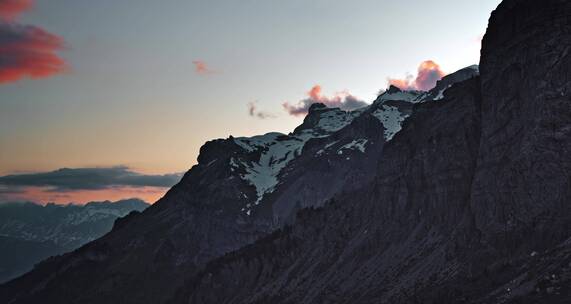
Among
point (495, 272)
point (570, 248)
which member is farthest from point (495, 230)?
point (570, 248)

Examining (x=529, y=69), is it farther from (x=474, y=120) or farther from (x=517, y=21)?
(x=474, y=120)

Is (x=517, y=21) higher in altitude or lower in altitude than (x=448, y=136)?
higher

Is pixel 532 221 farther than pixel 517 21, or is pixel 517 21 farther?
pixel 517 21

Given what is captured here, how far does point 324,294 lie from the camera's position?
196 meters

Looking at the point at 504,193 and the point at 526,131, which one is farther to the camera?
the point at 504,193

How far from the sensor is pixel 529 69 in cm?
15425

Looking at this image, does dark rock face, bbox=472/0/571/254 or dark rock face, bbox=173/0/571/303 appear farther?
dark rock face, bbox=472/0/571/254

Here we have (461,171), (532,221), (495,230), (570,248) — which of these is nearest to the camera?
(570,248)

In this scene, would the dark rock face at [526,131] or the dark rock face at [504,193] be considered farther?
the dark rock face at [526,131]

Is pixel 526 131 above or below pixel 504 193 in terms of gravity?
above

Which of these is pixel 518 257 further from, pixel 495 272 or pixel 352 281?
pixel 352 281

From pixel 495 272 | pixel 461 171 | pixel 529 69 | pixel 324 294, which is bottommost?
pixel 324 294

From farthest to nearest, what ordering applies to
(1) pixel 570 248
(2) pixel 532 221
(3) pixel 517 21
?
1. (3) pixel 517 21
2. (2) pixel 532 221
3. (1) pixel 570 248

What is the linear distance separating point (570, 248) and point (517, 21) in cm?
6995
